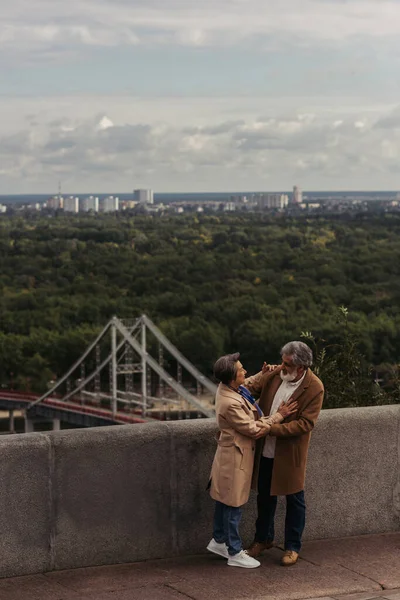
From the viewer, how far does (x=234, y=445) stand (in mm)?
6180

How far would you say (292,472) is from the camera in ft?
20.6

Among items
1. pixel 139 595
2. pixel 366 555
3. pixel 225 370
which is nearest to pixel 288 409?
pixel 225 370

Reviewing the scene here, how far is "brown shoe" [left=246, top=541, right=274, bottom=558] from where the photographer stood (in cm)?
643

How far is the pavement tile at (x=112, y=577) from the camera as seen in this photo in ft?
19.6

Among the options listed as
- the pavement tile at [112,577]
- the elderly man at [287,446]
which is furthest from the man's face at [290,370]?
the pavement tile at [112,577]

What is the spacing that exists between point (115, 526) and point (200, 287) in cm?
Result: 12058

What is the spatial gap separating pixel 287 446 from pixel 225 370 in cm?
56

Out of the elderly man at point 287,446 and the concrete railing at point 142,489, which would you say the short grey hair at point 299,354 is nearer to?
the elderly man at point 287,446

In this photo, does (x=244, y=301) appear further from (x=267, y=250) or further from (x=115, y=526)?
(x=115, y=526)

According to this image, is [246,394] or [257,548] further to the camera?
[257,548]

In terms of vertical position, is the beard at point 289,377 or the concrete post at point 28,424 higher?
the beard at point 289,377

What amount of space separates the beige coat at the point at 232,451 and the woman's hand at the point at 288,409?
30mm

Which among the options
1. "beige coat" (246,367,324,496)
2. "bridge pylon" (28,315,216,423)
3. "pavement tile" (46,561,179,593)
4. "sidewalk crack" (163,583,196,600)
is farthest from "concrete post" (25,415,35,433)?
"sidewalk crack" (163,583,196,600)

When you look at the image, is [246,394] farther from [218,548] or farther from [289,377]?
[218,548]
